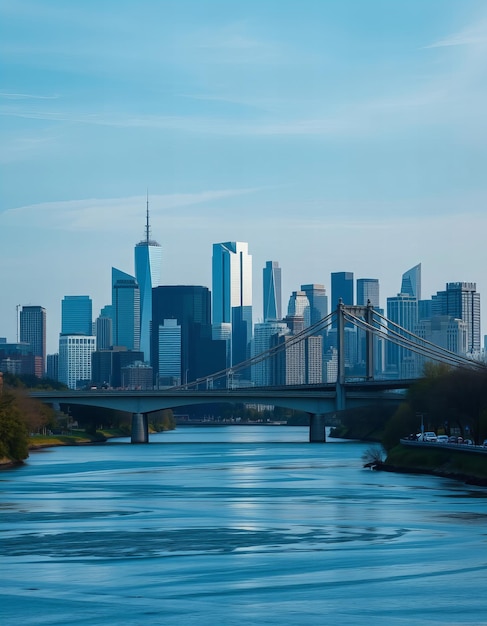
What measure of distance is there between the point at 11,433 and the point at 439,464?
25.3 metres

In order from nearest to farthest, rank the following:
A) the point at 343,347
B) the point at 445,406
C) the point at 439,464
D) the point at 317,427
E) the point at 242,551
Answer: the point at 242,551 < the point at 439,464 < the point at 445,406 < the point at 317,427 < the point at 343,347

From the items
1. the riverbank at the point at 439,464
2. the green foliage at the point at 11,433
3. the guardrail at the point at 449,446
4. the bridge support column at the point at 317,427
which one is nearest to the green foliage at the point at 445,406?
the guardrail at the point at 449,446

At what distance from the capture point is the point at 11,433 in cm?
8581

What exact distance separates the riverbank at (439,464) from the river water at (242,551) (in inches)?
58.2

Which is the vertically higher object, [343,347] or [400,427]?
[343,347]

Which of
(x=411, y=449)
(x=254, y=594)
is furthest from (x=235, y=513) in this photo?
(x=411, y=449)

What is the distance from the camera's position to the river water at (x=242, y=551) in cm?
3228

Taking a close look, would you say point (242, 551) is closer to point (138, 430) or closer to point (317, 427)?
point (138, 430)

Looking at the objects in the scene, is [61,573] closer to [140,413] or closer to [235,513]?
[235,513]

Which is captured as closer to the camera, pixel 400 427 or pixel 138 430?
pixel 400 427

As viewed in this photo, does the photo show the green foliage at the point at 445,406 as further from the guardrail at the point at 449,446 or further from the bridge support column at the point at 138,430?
the bridge support column at the point at 138,430

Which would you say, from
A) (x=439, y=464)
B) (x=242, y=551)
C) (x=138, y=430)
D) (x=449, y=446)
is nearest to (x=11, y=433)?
(x=439, y=464)

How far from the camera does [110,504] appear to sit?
58.8m

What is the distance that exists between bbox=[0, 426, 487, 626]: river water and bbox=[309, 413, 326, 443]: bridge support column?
180ft
